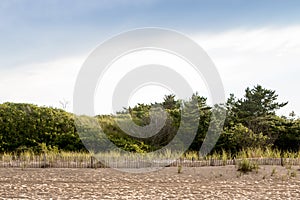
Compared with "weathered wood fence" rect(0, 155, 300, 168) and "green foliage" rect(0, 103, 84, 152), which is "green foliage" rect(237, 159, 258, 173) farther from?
"green foliage" rect(0, 103, 84, 152)

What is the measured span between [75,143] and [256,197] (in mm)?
8747

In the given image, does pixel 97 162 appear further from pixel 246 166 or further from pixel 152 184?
pixel 246 166

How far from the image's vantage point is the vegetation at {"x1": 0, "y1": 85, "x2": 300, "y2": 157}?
1595cm

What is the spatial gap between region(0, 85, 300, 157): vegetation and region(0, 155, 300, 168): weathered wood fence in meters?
0.76

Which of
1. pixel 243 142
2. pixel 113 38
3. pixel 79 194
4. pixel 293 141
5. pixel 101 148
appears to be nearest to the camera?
pixel 79 194

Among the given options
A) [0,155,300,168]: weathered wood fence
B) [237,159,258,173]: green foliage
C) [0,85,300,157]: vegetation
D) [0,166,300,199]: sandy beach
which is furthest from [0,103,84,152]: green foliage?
[237,159,258,173]: green foliage

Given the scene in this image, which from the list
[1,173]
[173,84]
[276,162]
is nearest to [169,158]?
[173,84]

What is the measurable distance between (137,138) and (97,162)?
173 inches

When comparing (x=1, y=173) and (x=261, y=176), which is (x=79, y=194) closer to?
(x=1, y=173)

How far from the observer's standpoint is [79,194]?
30.8 feet

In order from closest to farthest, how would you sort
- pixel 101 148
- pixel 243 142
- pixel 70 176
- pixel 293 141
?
pixel 70 176, pixel 101 148, pixel 243 142, pixel 293 141

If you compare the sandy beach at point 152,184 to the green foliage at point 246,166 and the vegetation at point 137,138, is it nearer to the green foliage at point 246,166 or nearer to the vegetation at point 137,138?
the green foliage at point 246,166

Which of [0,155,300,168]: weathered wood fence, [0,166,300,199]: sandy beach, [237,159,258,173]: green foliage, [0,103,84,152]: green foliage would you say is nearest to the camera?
[0,166,300,199]: sandy beach

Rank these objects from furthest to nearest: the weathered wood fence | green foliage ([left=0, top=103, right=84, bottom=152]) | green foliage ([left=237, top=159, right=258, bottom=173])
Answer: green foliage ([left=0, top=103, right=84, bottom=152]) < the weathered wood fence < green foliage ([left=237, top=159, right=258, bottom=173])
